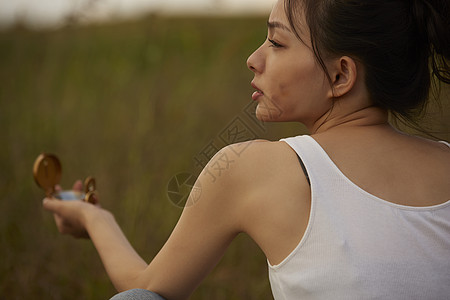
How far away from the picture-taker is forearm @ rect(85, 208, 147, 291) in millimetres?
1363

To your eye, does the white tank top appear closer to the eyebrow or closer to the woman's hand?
the eyebrow

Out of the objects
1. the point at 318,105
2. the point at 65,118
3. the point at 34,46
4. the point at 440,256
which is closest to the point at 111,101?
the point at 65,118

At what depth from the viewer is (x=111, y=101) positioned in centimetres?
377

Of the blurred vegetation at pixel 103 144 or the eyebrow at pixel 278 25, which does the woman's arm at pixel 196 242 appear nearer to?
the eyebrow at pixel 278 25

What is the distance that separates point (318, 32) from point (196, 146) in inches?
82.2

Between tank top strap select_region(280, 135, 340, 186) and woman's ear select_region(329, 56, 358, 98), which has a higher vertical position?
woman's ear select_region(329, 56, 358, 98)

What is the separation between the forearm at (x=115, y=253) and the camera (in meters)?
1.36

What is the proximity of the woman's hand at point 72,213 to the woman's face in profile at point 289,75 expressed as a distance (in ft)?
2.27

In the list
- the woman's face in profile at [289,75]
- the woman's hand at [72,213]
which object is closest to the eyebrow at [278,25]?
the woman's face in profile at [289,75]

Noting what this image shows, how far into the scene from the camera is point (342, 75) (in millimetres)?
1210

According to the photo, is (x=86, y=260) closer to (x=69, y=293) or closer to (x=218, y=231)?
(x=69, y=293)

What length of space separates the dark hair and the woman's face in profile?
2 cm

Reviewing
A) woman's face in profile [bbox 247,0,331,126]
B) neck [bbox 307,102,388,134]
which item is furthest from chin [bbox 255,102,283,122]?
neck [bbox 307,102,388,134]

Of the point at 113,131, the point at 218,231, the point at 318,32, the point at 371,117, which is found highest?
the point at 318,32
